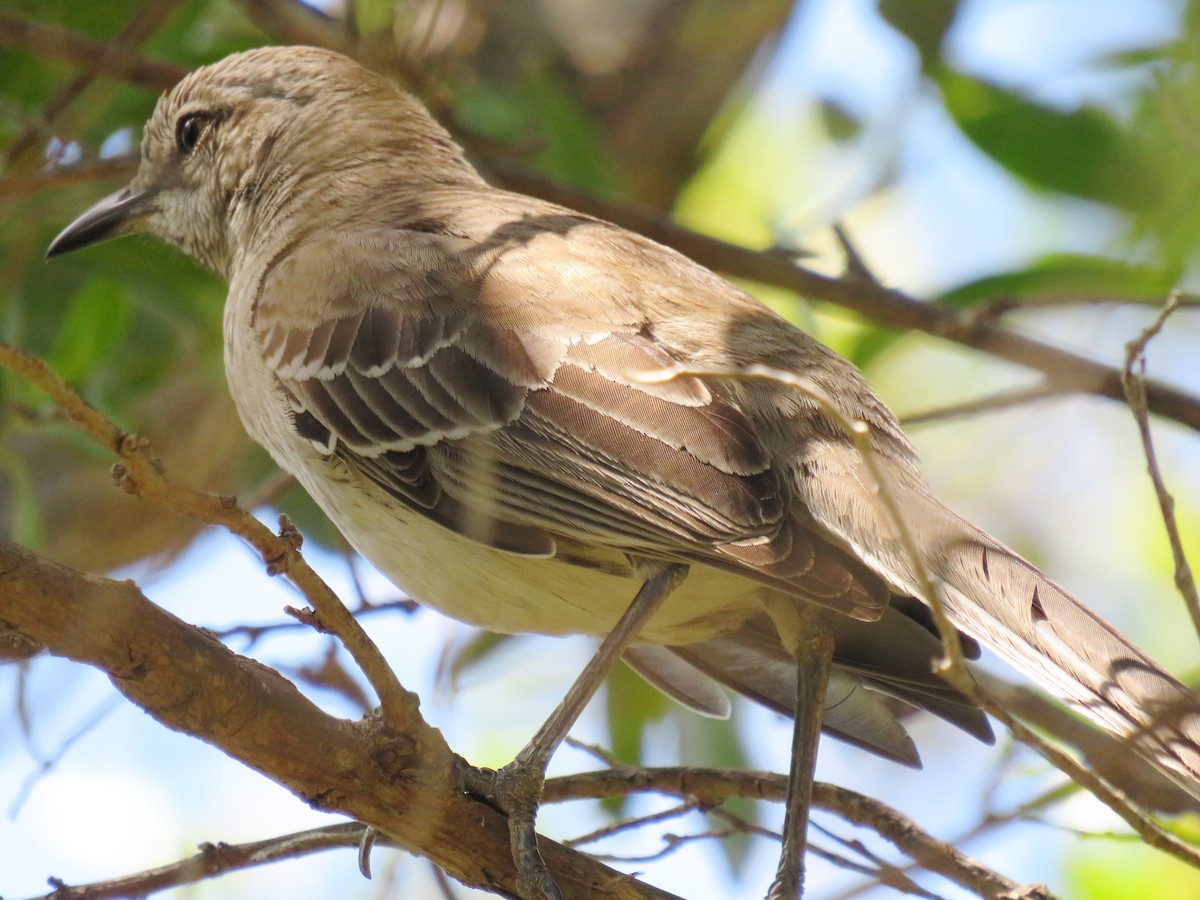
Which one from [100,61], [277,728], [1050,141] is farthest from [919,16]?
[277,728]

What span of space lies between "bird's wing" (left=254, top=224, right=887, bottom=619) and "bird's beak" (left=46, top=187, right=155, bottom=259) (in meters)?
1.18

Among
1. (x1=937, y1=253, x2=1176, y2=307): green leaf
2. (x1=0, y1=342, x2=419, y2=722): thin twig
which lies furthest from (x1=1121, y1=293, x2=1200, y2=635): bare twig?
(x1=937, y1=253, x2=1176, y2=307): green leaf

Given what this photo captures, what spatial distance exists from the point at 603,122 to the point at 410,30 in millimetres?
1569

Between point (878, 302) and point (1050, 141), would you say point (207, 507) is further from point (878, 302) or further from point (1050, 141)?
point (1050, 141)

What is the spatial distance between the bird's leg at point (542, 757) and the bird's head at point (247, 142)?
216 centimetres

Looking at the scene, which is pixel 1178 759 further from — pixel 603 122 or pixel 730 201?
pixel 730 201

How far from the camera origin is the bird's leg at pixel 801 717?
11.7 ft

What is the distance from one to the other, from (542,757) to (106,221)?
293cm

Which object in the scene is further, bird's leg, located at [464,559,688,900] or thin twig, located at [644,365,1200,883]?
bird's leg, located at [464,559,688,900]

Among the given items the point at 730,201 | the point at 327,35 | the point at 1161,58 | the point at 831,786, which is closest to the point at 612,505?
the point at 831,786

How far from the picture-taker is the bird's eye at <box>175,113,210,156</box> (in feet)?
17.4

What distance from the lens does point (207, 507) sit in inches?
94.7

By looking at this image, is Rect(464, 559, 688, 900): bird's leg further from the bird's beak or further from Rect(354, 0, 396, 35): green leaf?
Rect(354, 0, 396, 35): green leaf

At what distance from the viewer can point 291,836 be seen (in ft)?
11.1
